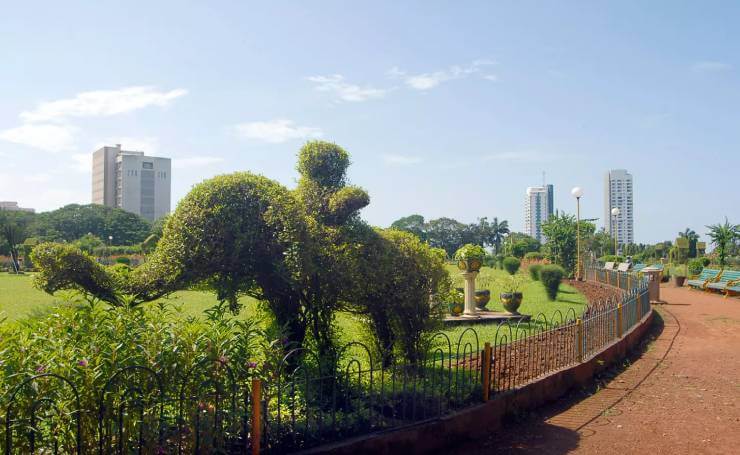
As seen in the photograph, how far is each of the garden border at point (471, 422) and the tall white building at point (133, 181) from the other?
137 metres

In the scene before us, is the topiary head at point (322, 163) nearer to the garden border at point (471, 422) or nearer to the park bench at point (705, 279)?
the garden border at point (471, 422)

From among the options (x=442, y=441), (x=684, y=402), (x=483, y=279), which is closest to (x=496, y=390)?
(x=442, y=441)

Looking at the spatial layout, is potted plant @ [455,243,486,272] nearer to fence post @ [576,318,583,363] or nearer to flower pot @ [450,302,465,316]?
flower pot @ [450,302,465,316]

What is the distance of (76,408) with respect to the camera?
3.56m

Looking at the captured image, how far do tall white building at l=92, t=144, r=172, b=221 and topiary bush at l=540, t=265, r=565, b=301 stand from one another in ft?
420

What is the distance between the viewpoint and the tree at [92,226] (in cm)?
9131

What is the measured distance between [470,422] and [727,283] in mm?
19898

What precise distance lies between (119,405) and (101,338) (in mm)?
520

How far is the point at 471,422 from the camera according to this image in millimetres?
5855

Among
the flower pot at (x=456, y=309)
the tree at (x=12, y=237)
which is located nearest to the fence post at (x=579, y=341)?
the flower pot at (x=456, y=309)

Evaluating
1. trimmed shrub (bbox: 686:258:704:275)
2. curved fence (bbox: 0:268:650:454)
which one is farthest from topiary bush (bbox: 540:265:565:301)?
trimmed shrub (bbox: 686:258:704:275)

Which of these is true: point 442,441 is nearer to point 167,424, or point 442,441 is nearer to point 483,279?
point 167,424

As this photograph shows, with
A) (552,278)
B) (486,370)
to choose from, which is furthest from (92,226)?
(486,370)

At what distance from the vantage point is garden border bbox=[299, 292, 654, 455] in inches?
191
